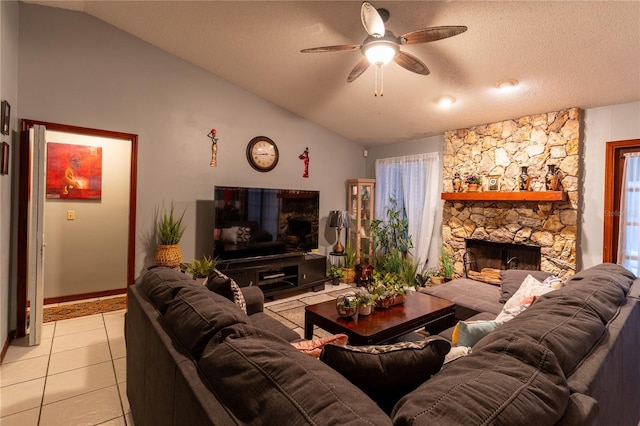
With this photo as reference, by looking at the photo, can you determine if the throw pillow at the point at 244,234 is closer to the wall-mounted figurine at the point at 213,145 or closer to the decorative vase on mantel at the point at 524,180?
the wall-mounted figurine at the point at 213,145

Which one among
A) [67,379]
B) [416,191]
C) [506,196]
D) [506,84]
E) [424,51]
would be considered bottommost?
[67,379]

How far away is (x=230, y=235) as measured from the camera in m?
4.05

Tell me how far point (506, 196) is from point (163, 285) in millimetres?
3809

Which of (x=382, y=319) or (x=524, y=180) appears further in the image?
(x=524, y=180)

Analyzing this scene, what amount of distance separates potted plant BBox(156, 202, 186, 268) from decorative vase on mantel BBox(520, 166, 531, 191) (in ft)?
13.5

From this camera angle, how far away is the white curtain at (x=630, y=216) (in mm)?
3258

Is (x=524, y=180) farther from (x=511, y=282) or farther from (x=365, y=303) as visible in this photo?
(x=365, y=303)

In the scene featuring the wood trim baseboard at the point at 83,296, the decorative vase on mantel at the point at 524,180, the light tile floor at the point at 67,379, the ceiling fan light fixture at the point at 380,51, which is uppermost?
the ceiling fan light fixture at the point at 380,51

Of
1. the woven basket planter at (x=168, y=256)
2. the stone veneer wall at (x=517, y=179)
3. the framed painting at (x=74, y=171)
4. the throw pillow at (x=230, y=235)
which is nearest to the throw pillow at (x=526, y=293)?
the stone veneer wall at (x=517, y=179)

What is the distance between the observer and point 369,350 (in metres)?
1.09

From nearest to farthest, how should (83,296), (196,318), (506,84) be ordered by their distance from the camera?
(196,318) → (506,84) → (83,296)

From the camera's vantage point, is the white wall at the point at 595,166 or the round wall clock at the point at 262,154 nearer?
the white wall at the point at 595,166

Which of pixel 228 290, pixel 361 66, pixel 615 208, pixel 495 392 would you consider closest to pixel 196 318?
pixel 228 290

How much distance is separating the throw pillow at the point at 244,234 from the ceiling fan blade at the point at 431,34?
2.81 metres
